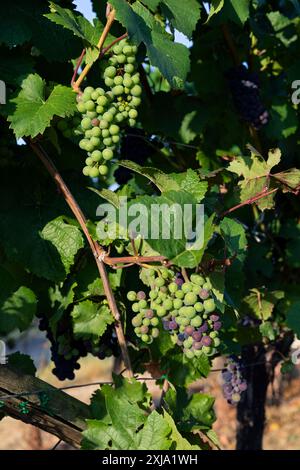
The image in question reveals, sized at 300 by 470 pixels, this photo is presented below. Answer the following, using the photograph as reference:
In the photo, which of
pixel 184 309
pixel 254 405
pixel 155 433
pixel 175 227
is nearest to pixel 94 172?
pixel 175 227

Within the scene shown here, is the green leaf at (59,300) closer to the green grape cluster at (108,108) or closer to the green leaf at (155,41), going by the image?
the green grape cluster at (108,108)

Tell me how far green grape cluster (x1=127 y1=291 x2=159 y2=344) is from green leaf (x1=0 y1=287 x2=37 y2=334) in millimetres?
330

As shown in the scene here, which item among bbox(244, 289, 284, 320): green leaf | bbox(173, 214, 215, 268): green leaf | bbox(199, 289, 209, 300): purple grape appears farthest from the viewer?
bbox(244, 289, 284, 320): green leaf

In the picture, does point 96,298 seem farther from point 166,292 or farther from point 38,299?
point 166,292

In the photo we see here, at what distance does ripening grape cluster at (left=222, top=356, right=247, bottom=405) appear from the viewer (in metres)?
2.80

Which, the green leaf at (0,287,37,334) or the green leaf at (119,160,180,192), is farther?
the green leaf at (0,287,37,334)

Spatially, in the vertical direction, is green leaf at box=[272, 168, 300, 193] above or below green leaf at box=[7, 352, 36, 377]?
above

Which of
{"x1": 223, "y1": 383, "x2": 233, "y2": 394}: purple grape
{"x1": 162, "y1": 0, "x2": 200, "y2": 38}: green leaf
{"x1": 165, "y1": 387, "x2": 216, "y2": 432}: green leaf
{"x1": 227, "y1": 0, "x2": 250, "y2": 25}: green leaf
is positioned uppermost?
{"x1": 227, "y1": 0, "x2": 250, "y2": 25}: green leaf

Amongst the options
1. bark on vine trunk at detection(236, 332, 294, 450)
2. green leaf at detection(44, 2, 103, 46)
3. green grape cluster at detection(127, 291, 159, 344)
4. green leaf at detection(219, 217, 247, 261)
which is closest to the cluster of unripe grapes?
green grape cluster at detection(127, 291, 159, 344)

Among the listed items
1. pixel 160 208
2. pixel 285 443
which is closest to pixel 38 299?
pixel 160 208

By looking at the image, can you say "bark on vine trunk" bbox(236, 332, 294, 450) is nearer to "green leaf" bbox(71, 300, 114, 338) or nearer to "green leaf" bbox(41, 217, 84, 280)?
"green leaf" bbox(71, 300, 114, 338)

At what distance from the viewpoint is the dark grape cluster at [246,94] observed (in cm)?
284

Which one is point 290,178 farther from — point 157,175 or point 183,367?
point 183,367

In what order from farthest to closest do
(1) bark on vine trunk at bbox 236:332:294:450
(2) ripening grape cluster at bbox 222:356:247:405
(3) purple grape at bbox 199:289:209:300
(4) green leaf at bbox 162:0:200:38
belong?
(1) bark on vine trunk at bbox 236:332:294:450 → (2) ripening grape cluster at bbox 222:356:247:405 → (4) green leaf at bbox 162:0:200:38 → (3) purple grape at bbox 199:289:209:300
